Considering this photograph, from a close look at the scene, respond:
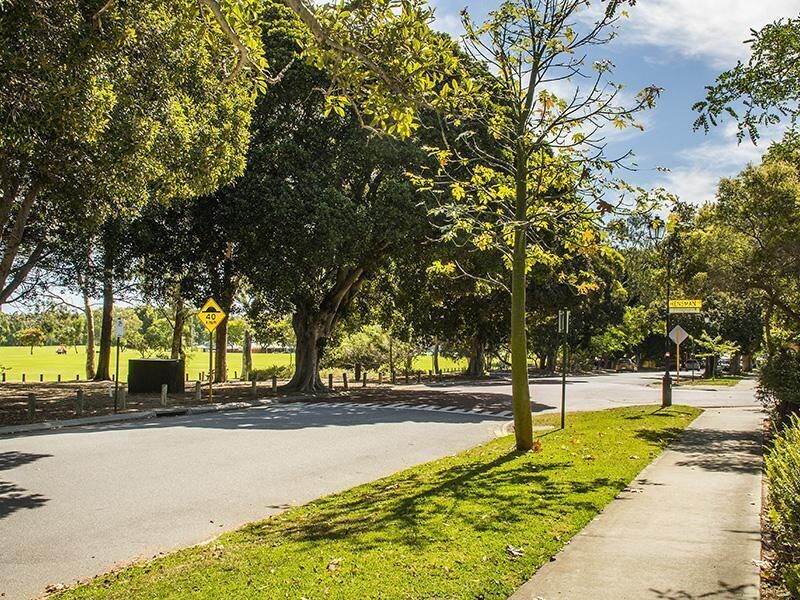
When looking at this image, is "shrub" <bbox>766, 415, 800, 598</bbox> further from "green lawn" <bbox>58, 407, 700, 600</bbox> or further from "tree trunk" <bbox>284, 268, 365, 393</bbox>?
"tree trunk" <bbox>284, 268, 365, 393</bbox>

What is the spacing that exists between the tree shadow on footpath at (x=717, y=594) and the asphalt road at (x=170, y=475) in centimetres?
468

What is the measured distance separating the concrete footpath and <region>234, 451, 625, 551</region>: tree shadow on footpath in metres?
0.54

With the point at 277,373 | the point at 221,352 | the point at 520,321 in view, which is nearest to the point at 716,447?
the point at 520,321

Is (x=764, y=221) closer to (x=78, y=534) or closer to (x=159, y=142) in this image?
(x=159, y=142)

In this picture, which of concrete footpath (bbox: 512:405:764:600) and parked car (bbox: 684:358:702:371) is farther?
parked car (bbox: 684:358:702:371)

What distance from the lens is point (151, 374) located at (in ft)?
91.1

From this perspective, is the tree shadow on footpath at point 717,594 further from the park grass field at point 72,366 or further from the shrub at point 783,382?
the park grass field at point 72,366

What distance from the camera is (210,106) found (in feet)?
51.1

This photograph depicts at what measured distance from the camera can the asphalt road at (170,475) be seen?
6.82m

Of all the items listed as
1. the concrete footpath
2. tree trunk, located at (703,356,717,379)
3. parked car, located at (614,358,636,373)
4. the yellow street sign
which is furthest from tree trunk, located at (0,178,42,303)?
parked car, located at (614,358,636,373)

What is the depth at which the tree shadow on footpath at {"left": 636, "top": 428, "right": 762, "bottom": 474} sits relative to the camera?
10469mm

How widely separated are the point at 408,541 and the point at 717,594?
260 centimetres

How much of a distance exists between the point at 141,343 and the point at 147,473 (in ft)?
186

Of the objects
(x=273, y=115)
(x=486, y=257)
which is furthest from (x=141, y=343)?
(x=486, y=257)
